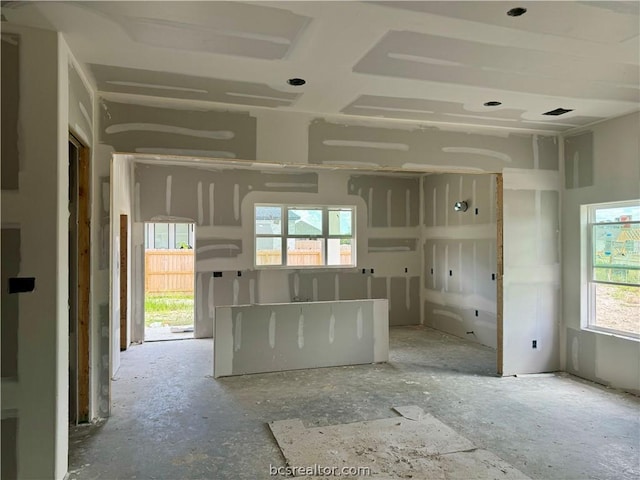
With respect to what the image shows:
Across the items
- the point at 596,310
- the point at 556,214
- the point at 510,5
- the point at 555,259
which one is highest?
the point at 510,5

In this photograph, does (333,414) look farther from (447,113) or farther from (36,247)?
(447,113)

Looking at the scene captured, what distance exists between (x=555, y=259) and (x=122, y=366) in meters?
5.44

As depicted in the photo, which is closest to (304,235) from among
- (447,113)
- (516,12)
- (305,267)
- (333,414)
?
(305,267)

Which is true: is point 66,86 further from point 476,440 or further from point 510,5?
point 476,440

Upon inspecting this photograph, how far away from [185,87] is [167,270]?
667 centimetres

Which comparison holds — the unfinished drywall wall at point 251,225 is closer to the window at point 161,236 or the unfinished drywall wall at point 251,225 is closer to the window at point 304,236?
the window at point 304,236

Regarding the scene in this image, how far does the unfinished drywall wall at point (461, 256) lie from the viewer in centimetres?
634

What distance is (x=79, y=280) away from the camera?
132 inches

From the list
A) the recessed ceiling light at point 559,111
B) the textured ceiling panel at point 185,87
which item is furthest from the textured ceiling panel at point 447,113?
the textured ceiling panel at point 185,87

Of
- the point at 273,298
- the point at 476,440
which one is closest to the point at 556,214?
the point at 476,440

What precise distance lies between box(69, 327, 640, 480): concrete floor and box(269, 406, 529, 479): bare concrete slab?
0.39 feet

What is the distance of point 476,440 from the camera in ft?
10.4

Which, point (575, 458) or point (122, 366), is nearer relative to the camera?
point (575, 458)

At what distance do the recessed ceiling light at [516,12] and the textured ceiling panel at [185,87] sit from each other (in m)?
1.84
